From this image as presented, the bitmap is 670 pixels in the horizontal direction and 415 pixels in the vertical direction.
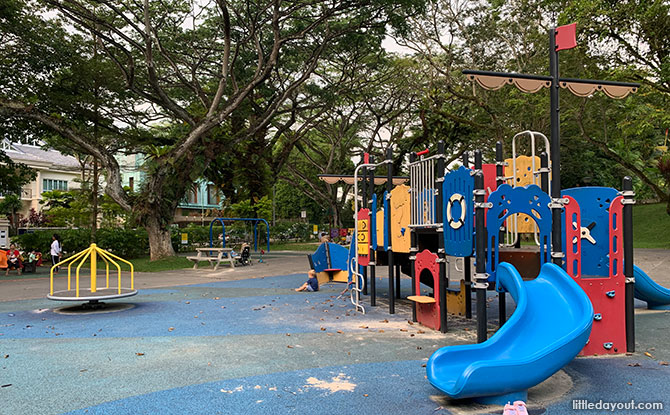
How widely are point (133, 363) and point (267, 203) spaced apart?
74.8 ft

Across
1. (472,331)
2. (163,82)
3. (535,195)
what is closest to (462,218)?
(535,195)

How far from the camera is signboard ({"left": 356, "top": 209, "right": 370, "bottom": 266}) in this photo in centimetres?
948

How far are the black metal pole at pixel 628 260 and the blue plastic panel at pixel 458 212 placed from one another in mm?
1798

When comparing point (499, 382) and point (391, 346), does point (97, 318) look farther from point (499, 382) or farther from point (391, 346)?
point (499, 382)

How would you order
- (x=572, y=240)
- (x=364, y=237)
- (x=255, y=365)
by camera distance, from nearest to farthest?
(x=255, y=365), (x=572, y=240), (x=364, y=237)

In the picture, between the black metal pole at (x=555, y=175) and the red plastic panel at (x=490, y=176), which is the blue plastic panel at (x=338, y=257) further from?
the black metal pole at (x=555, y=175)

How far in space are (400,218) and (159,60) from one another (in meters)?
18.0

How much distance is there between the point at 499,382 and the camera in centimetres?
401

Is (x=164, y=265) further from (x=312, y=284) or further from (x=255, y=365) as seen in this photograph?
(x=255, y=365)

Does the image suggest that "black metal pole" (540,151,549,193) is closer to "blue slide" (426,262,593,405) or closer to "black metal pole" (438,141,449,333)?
"black metal pole" (438,141,449,333)

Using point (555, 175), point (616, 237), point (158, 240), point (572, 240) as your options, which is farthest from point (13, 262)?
point (616, 237)

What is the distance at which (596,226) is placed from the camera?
20.6 feet

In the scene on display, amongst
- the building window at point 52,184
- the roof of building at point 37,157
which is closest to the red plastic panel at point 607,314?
the roof of building at point 37,157

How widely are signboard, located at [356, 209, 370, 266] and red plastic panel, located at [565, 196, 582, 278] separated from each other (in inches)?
158
